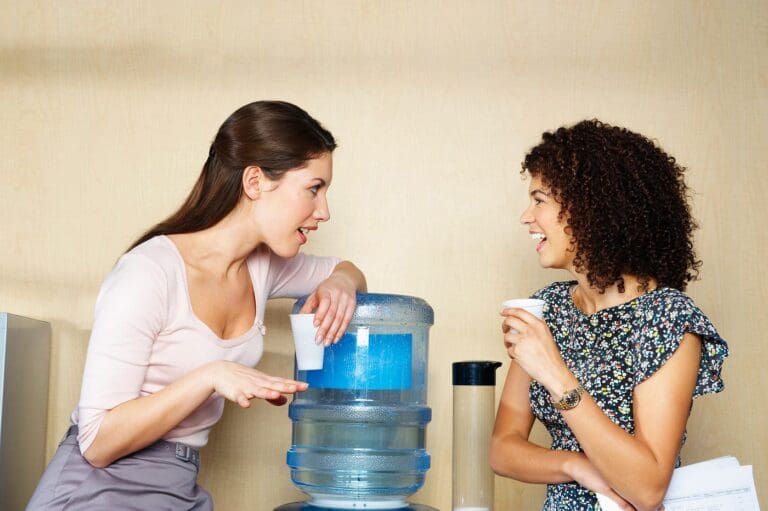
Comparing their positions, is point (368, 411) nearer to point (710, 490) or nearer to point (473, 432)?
point (473, 432)

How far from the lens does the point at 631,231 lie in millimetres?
1755

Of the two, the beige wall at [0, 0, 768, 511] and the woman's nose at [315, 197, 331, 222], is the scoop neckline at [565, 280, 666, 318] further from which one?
the beige wall at [0, 0, 768, 511]

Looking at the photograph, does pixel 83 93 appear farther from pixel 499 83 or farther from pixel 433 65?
pixel 499 83

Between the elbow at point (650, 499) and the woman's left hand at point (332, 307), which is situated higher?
the woman's left hand at point (332, 307)

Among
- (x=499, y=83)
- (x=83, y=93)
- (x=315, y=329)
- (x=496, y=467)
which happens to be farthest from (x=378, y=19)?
(x=496, y=467)

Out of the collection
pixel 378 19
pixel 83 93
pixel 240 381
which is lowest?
pixel 240 381

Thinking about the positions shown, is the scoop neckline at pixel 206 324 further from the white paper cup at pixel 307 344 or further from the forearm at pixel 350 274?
the forearm at pixel 350 274

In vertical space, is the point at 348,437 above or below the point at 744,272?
below

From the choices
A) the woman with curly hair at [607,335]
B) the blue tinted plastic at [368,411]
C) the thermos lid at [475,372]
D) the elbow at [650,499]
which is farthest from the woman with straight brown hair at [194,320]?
the elbow at [650,499]

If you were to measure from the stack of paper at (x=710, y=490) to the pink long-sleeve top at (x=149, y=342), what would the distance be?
0.82 m

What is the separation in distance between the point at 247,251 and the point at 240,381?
1.47ft

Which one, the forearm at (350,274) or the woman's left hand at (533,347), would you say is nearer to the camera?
the woman's left hand at (533,347)

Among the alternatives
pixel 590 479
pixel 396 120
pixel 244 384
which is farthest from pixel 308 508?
pixel 396 120

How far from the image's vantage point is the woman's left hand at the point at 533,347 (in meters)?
1.62
